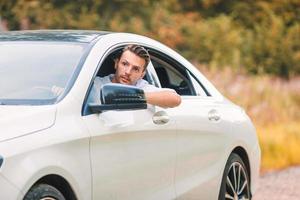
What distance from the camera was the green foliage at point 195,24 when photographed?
29.5m

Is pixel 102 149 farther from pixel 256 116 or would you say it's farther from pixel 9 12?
pixel 9 12

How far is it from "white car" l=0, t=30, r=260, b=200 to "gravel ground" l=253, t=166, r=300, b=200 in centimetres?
250

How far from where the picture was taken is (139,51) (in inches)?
251

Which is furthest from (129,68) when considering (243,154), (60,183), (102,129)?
(243,154)

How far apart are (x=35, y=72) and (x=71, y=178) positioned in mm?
926

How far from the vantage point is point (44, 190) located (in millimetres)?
5117

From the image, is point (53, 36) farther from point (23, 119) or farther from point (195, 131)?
point (23, 119)

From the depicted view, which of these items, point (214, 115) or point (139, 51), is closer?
point (139, 51)

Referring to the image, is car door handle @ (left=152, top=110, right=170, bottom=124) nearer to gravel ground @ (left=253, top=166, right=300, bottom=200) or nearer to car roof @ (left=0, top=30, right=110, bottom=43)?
car roof @ (left=0, top=30, right=110, bottom=43)

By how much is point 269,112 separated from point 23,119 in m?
11.4

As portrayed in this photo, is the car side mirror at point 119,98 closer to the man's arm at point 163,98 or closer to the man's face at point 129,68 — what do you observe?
the man's arm at point 163,98

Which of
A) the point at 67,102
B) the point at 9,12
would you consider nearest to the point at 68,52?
the point at 67,102

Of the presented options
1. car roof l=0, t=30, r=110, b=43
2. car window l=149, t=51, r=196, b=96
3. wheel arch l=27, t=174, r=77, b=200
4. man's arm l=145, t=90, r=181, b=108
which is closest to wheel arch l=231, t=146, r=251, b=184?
car window l=149, t=51, r=196, b=96

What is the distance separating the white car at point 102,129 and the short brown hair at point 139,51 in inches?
3.2
